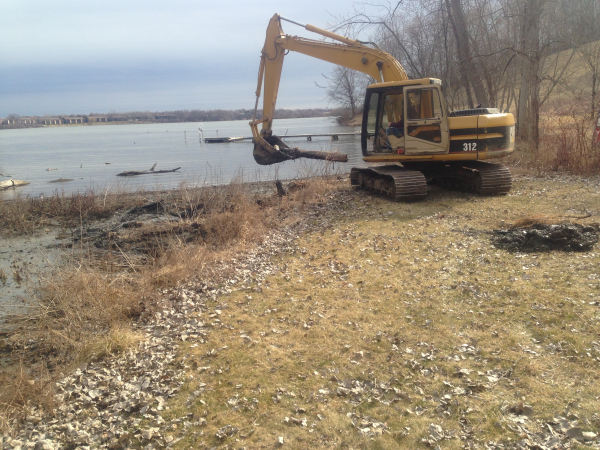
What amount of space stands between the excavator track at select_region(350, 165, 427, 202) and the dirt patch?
376cm

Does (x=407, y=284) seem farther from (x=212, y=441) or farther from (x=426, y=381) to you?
(x=212, y=441)

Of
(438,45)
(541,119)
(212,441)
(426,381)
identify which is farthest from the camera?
(438,45)

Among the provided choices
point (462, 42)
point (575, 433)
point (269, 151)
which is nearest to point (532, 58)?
point (462, 42)

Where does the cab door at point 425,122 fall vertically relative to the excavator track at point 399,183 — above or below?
above

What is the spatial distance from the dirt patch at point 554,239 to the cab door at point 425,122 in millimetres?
4041

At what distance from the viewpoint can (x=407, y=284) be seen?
718 cm

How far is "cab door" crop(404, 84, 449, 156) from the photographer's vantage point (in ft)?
38.4

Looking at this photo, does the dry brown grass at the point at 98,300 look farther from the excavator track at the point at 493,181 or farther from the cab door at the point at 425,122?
the excavator track at the point at 493,181

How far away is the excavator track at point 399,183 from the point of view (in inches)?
473

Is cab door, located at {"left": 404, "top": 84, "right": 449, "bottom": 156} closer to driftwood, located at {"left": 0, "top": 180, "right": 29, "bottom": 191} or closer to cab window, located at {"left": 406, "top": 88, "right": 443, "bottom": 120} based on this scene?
cab window, located at {"left": 406, "top": 88, "right": 443, "bottom": 120}

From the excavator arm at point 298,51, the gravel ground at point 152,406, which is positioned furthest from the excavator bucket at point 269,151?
the gravel ground at point 152,406

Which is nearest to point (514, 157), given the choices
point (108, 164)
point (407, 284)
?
point (407, 284)

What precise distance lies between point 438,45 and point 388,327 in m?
21.8

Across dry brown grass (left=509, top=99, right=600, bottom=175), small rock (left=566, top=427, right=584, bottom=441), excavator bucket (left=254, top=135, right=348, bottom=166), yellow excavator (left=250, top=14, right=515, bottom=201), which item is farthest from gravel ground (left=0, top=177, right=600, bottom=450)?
dry brown grass (left=509, top=99, right=600, bottom=175)
